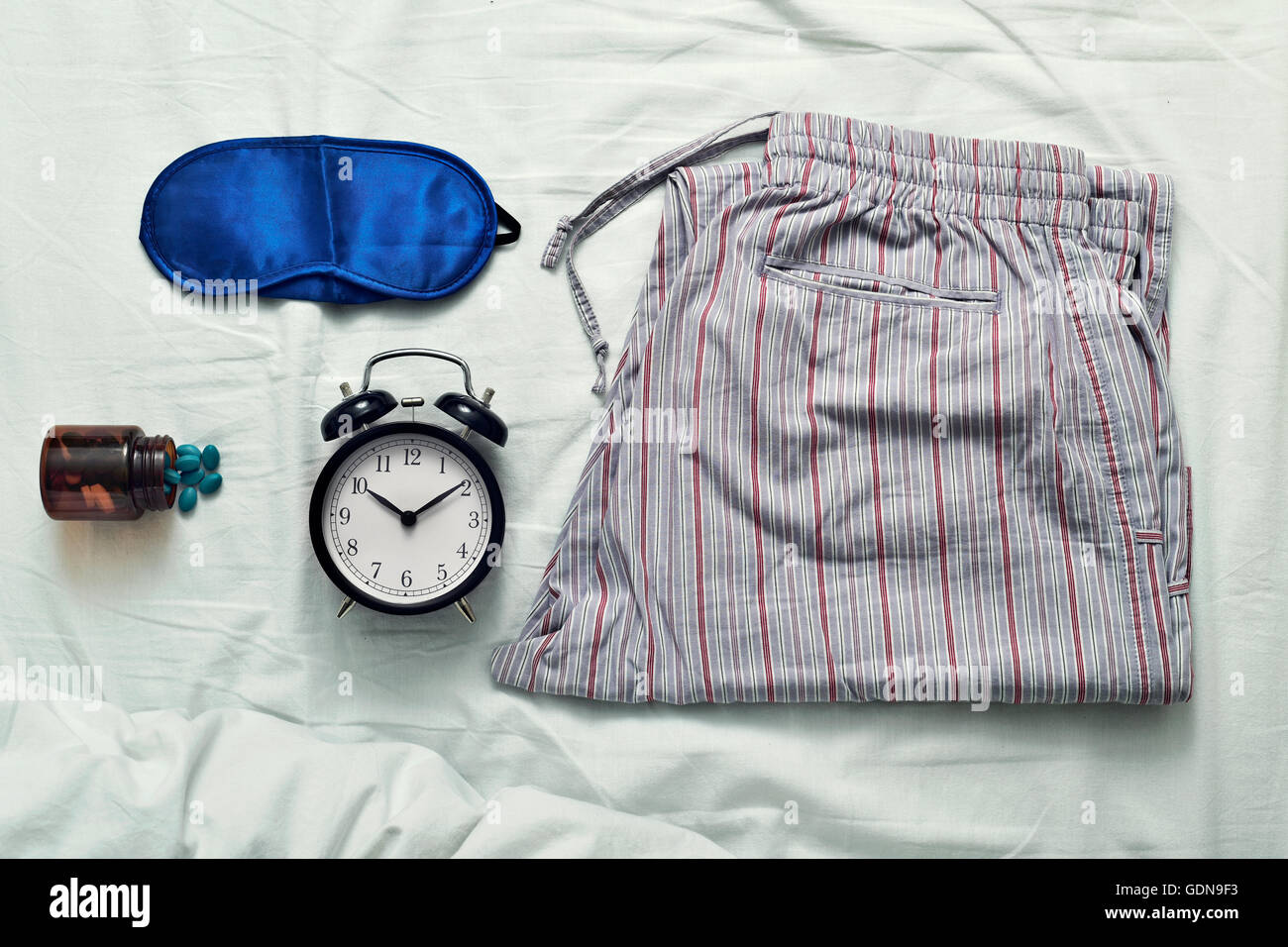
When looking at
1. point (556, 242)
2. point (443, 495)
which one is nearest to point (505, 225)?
point (556, 242)

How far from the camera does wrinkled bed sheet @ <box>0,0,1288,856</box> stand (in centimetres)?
88

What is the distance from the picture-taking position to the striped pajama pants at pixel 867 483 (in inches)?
34.7

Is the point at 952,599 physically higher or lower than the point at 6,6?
lower

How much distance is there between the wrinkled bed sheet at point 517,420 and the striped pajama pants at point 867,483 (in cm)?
6

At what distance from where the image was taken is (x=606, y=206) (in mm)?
965

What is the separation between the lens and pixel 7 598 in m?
0.92

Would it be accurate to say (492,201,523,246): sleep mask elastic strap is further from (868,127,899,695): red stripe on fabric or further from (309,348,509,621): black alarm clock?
(868,127,899,695): red stripe on fabric

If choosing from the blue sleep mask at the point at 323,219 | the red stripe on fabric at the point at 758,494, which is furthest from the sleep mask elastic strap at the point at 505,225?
the red stripe on fabric at the point at 758,494

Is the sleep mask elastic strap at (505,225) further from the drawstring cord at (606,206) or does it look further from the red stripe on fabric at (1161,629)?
the red stripe on fabric at (1161,629)

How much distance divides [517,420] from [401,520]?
165mm

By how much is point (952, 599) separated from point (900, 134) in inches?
18.6

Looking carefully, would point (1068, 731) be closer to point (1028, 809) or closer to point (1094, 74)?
point (1028, 809)
